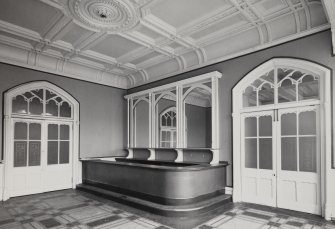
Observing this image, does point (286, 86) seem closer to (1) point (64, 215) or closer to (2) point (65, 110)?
(1) point (64, 215)

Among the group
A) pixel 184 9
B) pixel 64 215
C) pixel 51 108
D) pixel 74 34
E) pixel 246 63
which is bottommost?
pixel 64 215

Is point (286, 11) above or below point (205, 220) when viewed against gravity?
above

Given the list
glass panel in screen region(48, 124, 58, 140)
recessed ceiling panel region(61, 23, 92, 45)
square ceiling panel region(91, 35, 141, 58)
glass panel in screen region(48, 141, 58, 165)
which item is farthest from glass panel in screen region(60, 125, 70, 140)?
recessed ceiling panel region(61, 23, 92, 45)

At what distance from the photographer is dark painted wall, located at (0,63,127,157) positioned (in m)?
7.40

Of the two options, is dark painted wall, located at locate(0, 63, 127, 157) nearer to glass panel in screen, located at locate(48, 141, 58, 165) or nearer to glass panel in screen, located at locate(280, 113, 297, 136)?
glass panel in screen, located at locate(48, 141, 58, 165)

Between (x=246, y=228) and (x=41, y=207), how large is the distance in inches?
168

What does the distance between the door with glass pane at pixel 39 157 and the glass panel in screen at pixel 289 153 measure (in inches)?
231

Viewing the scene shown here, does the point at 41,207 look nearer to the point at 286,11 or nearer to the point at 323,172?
the point at 323,172

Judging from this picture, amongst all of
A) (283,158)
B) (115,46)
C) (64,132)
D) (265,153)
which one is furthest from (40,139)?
(283,158)

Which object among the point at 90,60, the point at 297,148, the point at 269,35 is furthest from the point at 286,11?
the point at 90,60

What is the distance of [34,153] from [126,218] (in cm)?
370

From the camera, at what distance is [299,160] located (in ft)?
15.6

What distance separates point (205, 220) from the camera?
4340 mm

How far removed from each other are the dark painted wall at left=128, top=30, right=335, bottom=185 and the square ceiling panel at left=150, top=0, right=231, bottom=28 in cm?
151
